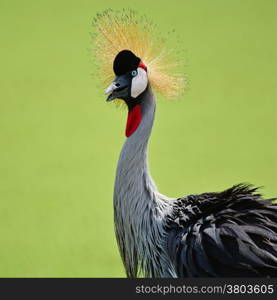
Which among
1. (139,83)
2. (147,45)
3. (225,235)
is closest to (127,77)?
(139,83)

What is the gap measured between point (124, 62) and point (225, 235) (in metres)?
0.62

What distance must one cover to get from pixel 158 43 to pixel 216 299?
33.6 inches

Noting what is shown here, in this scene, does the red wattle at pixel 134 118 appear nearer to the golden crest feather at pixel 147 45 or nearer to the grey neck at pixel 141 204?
the grey neck at pixel 141 204

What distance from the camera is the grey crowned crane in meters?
1.73

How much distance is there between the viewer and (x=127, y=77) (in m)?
1.94

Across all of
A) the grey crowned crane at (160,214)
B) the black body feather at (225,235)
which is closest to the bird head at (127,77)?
the grey crowned crane at (160,214)

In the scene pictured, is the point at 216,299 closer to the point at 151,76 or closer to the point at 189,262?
the point at 189,262

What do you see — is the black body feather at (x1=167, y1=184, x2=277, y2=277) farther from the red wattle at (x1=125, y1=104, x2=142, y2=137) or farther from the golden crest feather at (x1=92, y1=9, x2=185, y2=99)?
the golden crest feather at (x1=92, y1=9, x2=185, y2=99)

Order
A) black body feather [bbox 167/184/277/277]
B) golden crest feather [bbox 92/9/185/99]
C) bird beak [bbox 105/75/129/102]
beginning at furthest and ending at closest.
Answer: golden crest feather [bbox 92/9/185/99]
bird beak [bbox 105/75/129/102]
black body feather [bbox 167/184/277/277]

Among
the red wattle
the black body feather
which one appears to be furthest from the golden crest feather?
the black body feather

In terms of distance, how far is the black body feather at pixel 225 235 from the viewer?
170cm

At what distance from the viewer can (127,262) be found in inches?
79.0

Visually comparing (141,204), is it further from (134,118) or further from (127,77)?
(127,77)

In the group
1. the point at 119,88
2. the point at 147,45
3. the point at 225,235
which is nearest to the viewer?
the point at 225,235
